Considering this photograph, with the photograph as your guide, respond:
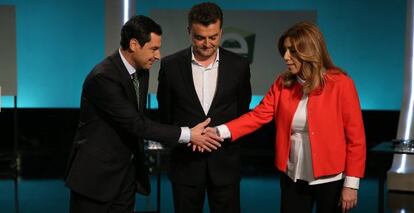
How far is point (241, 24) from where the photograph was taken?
6.14m

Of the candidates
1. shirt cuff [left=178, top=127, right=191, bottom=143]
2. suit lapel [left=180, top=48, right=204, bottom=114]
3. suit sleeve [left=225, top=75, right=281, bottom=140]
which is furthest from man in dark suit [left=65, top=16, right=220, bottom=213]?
suit sleeve [left=225, top=75, right=281, bottom=140]

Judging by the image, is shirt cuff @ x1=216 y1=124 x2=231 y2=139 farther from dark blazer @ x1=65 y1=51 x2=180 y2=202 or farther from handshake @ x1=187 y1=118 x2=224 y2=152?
dark blazer @ x1=65 y1=51 x2=180 y2=202

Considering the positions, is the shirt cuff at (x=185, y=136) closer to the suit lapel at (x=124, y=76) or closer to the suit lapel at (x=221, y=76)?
the suit lapel at (x=221, y=76)

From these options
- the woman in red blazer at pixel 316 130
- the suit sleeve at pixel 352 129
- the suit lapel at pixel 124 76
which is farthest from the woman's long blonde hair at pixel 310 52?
the suit lapel at pixel 124 76

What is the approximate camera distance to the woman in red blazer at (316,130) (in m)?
2.61

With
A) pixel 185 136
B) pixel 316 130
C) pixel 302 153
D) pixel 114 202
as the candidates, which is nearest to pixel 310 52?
pixel 316 130

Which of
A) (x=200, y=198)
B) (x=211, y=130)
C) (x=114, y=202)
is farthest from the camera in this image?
(x=200, y=198)

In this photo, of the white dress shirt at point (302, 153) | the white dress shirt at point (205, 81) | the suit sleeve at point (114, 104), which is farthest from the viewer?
the white dress shirt at point (205, 81)

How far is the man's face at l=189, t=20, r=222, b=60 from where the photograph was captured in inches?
109

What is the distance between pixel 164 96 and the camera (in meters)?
2.98

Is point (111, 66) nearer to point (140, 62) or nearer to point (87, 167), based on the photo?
point (140, 62)

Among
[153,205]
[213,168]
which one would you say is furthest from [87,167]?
[153,205]

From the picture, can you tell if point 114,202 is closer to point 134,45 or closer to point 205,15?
point 134,45

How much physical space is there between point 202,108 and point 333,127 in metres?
0.62
